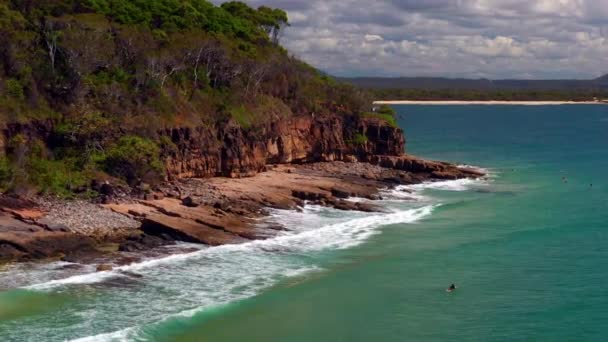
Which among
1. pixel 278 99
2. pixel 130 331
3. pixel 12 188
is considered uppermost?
pixel 278 99

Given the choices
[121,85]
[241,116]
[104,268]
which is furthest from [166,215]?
[241,116]

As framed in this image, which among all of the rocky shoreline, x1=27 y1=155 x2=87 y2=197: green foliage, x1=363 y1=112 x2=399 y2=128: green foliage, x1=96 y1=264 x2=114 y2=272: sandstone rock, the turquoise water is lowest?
the turquoise water

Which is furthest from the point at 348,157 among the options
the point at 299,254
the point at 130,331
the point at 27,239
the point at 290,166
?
the point at 130,331

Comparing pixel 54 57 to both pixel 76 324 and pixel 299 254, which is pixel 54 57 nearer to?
pixel 299 254

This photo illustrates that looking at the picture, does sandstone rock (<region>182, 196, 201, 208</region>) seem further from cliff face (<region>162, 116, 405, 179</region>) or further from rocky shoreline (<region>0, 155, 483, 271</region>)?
cliff face (<region>162, 116, 405, 179</region>)

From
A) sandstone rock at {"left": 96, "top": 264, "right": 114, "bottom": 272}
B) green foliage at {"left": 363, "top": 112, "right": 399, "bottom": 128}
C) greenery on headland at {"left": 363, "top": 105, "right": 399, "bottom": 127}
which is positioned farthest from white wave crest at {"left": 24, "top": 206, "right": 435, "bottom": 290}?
greenery on headland at {"left": 363, "top": 105, "right": 399, "bottom": 127}

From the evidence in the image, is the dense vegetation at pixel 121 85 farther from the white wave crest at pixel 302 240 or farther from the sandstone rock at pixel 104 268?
the white wave crest at pixel 302 240
